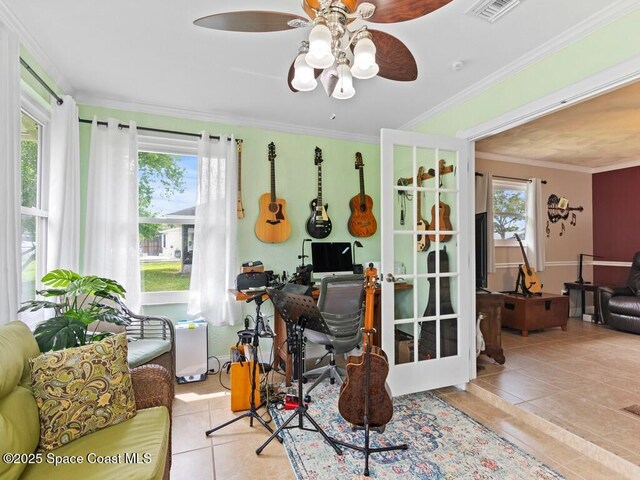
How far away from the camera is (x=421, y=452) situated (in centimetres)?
188

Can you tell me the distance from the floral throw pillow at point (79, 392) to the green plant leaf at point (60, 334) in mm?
200

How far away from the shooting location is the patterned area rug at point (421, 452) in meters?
1.70

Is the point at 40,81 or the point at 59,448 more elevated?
the point at 40,81

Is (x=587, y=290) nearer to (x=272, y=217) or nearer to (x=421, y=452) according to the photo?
(x=421, y=452)

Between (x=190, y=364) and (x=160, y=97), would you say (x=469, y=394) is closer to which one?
(x=190, y=364)

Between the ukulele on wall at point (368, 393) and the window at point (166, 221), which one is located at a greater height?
the window at point (166, 221)

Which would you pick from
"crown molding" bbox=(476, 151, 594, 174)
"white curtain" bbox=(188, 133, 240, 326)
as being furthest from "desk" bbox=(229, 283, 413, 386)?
"crown molding" bbox=(476, 151, 594, 174)

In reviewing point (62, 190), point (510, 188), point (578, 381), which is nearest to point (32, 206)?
point (62, 190)

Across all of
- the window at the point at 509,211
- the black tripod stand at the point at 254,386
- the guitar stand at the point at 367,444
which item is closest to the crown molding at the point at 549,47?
the guitar stand at the point at 367,444

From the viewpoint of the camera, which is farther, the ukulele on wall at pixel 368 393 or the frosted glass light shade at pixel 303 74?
the ukulele on wall at pixel 368 393

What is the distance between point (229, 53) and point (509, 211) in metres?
4.27

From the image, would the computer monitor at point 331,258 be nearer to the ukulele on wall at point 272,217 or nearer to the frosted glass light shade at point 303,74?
the ukulele on wall at point 272,217

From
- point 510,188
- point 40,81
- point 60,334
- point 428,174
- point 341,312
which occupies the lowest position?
point 341,312

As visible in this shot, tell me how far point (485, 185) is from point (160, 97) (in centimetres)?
379
